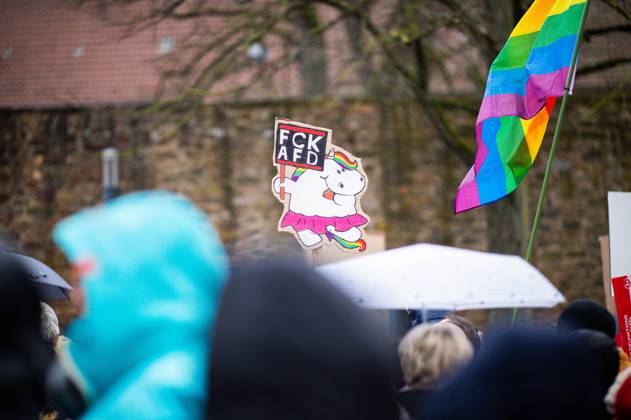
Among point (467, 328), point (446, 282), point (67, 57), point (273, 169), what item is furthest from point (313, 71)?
point (446, 282)

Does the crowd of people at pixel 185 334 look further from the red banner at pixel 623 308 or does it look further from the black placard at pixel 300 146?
the red banner at pixel 623 308

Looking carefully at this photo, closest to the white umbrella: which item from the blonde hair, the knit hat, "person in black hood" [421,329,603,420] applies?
the blonde hair

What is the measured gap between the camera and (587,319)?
14.2 feet

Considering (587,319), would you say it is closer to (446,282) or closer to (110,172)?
(446,282)

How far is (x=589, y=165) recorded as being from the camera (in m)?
14.3

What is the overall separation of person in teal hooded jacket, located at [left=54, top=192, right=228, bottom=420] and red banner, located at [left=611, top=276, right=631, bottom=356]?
4.66 m

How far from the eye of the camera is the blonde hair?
11.6ft

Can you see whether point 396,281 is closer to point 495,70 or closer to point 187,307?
point 187,307

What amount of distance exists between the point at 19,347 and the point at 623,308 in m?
4.80

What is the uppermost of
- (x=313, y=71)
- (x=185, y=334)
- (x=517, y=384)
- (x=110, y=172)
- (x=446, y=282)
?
(x=313, y=71)

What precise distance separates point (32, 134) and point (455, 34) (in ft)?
23.3

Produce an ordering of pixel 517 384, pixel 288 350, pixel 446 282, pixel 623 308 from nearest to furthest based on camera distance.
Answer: pixel 288 350 < pixel 517 384 < pixel 446 282 < pixel 623 308

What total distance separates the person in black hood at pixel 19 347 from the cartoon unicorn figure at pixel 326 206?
12.5 feet

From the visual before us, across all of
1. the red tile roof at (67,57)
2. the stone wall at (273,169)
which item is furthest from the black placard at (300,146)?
the red tile roof at (67,57)
